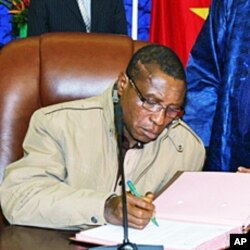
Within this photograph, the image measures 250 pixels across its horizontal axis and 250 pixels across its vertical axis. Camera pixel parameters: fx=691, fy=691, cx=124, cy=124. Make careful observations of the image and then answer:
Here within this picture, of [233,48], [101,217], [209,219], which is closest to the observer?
[209,219]

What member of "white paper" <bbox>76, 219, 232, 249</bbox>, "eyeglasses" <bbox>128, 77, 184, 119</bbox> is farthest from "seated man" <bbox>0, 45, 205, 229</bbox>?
"white paper" <bbox>76, 219, 232, 249</bbox>

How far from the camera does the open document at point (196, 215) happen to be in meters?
1.38

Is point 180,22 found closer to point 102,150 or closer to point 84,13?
point 84,13

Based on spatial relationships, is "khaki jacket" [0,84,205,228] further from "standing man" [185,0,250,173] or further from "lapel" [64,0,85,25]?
"lapel" [64,0,85,25]

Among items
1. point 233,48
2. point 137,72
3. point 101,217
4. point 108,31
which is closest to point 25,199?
point 101,217

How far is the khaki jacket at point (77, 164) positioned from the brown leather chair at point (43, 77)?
0.56ft

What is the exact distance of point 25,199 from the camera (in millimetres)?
1696

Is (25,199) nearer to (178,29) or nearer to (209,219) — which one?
(209,219)

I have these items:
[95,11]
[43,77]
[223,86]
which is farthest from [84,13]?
[223,86]

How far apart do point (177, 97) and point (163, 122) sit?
0.24 feet

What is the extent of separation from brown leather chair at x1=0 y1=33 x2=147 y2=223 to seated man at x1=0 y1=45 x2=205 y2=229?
17 centimetres

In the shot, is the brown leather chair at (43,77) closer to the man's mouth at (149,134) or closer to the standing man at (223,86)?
the standing man at (223,86)

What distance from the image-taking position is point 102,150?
1890 mm

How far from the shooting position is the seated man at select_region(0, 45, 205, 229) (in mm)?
1668
